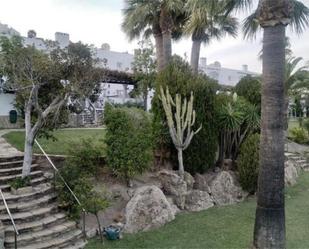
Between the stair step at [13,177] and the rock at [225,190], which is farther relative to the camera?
the rock at [225,190]

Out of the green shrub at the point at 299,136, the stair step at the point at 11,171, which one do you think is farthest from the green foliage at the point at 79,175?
the green shrub at the point at 299,136

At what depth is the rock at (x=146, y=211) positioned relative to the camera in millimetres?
9328

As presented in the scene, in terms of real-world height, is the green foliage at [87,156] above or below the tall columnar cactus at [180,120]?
below

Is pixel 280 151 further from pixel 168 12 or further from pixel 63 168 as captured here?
pixel 168 12

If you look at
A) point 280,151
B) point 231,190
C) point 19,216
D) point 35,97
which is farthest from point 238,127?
point 19,216

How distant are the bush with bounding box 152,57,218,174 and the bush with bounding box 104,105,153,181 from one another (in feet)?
4.82

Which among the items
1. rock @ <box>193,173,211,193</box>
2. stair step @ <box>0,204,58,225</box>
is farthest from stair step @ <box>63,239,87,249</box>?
rock @ <box>193,173,211,193</box>

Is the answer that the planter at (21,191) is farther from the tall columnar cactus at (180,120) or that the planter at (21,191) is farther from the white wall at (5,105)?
the white wall at (5,105)

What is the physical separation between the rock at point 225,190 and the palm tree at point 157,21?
595 centimetres

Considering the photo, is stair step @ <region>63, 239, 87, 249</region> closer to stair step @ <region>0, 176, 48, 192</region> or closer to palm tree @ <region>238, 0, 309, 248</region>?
stair step @ <region>0, 176, 48, 192</region>

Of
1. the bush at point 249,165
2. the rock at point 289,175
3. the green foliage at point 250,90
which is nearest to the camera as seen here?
the bush at point 249,165

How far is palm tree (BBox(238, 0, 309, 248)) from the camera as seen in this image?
739cm

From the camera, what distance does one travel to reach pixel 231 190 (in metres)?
12.6

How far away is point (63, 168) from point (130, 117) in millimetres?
2542
